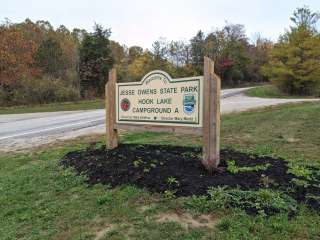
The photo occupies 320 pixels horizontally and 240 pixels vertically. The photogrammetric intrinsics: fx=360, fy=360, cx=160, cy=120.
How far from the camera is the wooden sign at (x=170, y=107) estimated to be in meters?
4.99

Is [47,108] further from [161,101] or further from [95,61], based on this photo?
[161,101]

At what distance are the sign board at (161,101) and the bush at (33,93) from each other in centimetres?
2394

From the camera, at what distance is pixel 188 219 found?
363 cm

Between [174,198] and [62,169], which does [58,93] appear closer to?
[62,169]

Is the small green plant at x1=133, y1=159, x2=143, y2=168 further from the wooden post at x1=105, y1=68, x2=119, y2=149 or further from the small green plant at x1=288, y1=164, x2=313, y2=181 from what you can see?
the small green plant at x1=288, y1=164, x2=313, y2=181

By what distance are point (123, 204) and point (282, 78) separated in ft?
98.2

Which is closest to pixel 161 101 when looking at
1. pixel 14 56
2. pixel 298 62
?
pixel 298 62

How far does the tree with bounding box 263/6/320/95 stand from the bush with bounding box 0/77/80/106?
18326 mm

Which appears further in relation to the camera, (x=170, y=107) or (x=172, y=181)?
(x=170, y=107)

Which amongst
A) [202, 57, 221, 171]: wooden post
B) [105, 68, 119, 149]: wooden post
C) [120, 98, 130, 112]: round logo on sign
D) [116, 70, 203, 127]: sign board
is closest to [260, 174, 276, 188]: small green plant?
[202, 57, 221, 171]: wooden post

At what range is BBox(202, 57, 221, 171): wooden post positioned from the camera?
4.96 m

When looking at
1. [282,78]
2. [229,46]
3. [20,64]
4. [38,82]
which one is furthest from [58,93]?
[229,46]

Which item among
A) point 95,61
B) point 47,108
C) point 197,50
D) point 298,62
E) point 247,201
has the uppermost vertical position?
point 197,50

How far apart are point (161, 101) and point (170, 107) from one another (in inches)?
8.5
